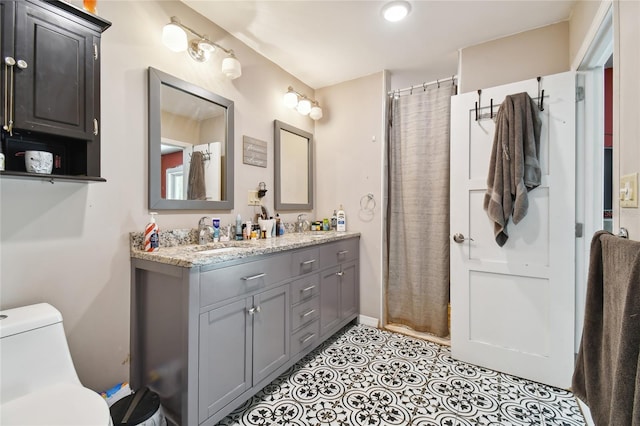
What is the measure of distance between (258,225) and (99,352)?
4.08 ft

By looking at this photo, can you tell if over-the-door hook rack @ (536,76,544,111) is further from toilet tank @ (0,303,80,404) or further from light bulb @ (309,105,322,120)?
toilet tank @ (0,303,80,404)

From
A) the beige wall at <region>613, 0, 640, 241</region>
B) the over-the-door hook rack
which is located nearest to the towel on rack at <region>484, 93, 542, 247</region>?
the over-the-door hook rack

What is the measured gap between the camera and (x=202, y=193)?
1950mm

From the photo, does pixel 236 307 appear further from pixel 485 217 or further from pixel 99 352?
pixel 485 217

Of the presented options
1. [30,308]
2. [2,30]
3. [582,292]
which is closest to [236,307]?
[30,308]

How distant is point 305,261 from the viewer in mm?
2059

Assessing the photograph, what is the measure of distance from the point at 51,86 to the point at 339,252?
2041mm

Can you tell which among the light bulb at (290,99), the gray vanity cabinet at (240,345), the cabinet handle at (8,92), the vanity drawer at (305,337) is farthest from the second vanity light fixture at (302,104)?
the vanity drawer at (305,337)

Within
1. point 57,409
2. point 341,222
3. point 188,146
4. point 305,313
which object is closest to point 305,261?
point 305,313

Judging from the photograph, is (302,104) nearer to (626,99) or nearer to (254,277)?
(254,277)

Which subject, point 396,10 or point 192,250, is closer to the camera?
point 192,250

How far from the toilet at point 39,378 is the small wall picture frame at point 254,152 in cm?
149

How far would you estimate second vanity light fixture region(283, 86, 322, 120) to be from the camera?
8.55 ft

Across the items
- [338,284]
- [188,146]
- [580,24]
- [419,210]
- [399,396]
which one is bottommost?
[399,396]
